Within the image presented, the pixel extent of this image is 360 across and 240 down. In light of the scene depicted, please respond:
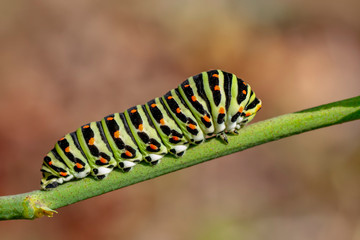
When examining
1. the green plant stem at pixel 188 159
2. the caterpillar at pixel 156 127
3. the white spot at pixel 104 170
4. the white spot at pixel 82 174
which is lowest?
the green plant stem at pixel 188 159

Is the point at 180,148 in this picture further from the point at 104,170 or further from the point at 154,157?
the point at 104,170

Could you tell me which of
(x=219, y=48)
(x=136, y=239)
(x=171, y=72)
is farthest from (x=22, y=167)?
(x=219, y=48)

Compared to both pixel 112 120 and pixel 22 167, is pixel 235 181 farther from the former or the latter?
pixel 112 120

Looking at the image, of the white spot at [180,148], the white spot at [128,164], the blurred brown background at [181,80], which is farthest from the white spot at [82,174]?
the blurred brown background at [181,80]

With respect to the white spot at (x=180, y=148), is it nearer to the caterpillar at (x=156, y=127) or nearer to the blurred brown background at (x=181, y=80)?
the caterpillar at (x=156, y=127)

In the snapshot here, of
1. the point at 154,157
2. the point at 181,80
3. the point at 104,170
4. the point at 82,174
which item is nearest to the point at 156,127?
the point at 154,157

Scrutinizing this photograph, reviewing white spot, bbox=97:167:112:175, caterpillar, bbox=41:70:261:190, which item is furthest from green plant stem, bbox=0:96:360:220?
caterpillar, bbox=41:70:261:190
